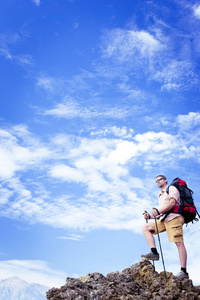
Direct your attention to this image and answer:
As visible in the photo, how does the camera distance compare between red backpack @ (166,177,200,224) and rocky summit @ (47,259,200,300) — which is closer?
rocky summit @ (47,259,200,300)

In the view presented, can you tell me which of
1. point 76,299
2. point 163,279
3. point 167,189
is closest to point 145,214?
point 167,189

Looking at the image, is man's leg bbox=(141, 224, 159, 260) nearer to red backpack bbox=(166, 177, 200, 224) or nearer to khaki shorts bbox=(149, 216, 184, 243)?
khaki shorts bbox=(149, 216, 184, 243)

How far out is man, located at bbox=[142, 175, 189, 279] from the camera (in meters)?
10.1

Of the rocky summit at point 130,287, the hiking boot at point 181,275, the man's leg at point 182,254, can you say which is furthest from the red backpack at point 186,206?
the rocky summit at point 130,287

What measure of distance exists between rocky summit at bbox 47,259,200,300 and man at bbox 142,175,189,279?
1.20 feet

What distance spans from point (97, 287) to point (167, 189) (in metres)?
3.53

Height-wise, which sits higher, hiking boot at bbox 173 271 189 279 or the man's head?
the man's head

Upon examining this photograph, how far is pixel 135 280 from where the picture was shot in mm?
10047

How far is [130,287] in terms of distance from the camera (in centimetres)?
963

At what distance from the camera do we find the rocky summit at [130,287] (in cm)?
936

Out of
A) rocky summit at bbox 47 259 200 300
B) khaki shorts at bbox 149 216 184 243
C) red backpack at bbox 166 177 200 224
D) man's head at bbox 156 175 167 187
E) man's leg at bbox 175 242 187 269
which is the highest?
man's head at bbox 156 175 167 187

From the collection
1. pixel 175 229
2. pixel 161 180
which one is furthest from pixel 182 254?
pixel 161 180

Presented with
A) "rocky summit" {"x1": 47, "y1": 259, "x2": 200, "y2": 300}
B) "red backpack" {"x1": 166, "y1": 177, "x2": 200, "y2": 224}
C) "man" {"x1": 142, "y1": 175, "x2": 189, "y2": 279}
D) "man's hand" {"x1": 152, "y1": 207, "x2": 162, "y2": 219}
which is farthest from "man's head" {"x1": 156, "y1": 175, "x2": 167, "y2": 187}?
"rocky summit" {"x1": 47, "y1": 259, "x2": 200, "y2": 300}

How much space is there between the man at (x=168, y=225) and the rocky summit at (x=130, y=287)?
0.37m
